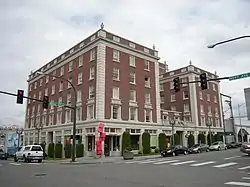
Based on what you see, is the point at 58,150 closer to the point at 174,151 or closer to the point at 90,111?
the point at 90,111

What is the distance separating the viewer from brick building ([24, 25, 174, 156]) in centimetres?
4025

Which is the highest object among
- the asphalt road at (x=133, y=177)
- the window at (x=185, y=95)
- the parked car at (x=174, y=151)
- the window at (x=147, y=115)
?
the window at (x=185, y=95)

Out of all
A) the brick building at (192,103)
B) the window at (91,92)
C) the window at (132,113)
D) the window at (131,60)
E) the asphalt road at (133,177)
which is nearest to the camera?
the asphalt road at (133,177)

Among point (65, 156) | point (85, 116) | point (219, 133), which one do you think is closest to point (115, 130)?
point (85, 116)

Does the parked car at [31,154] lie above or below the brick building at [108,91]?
below

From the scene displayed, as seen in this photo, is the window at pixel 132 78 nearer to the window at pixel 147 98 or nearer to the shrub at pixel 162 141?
the window at pixel 147 98

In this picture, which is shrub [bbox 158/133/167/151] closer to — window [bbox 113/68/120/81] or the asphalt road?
window [bbox 113/68/120/81]

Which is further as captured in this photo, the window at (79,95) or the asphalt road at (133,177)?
the window at (79,95)

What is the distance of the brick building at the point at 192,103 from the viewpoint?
58.1 meters

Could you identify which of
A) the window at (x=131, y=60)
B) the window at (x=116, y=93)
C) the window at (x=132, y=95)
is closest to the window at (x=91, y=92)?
the window at (x=116, y=93)

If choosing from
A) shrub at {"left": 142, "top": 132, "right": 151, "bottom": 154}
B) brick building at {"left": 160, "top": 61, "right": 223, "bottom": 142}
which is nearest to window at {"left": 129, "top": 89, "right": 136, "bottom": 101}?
shrub at {"left": 142, "top": 132, "right": 151, "bottom": 154}

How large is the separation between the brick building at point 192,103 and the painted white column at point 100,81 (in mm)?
17272

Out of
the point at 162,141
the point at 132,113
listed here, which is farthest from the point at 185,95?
the point at 132,113

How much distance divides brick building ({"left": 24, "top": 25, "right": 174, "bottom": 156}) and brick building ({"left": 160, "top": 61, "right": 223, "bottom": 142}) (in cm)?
880
